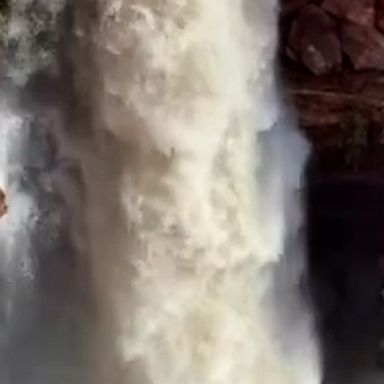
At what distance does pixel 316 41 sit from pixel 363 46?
0.07 metres

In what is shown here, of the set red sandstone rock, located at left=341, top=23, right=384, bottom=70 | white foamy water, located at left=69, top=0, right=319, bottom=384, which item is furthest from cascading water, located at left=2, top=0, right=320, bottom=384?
red sandstone rock, located at left=341, top=23, right=384, bottom=70

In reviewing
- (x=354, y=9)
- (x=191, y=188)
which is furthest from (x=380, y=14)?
(x=191, y=188)

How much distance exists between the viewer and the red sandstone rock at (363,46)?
66.3 inches

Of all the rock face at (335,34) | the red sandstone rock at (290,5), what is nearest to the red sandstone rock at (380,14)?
the rock face at (335,34)

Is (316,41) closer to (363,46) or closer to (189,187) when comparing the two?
(363,46)

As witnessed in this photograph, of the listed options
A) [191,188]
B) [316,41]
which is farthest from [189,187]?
[316,41]

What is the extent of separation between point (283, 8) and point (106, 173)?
1.23ft

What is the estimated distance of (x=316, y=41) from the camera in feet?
5.52

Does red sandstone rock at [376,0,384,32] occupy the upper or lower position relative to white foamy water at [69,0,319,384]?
upper

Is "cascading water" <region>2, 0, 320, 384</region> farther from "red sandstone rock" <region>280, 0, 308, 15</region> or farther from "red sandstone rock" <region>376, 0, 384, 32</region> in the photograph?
"red sandstone rock" <region>376, 0, 384, 32</region>

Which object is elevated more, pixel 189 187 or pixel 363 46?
pixel 363 46

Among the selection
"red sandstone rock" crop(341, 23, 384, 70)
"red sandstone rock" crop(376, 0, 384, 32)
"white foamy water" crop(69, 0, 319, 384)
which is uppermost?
"red sandstone rock" crop(376, 0, 384, 32)

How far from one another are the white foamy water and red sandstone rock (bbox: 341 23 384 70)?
11 centimetres

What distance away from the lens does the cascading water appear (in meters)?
1.67
